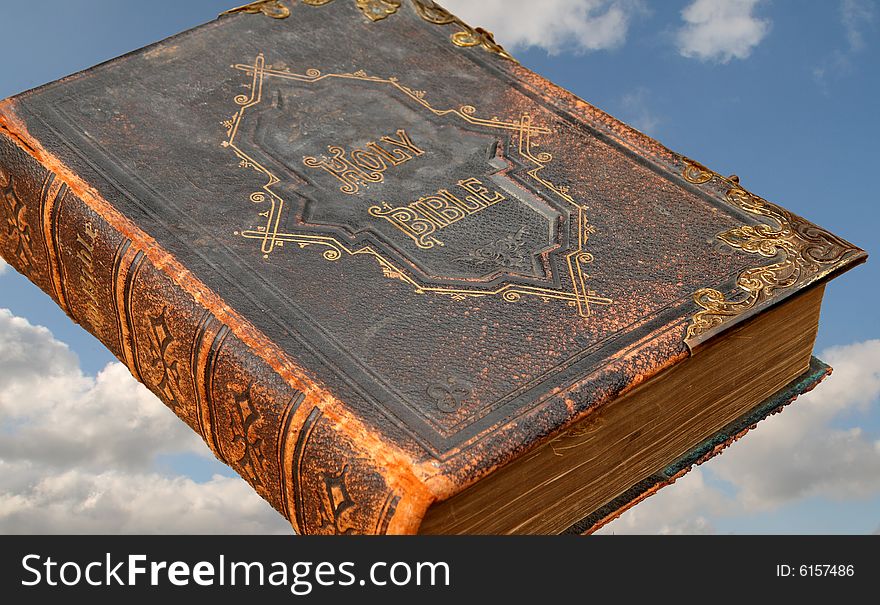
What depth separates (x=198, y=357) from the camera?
152 inches

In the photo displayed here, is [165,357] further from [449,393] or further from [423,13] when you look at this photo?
[423,13]

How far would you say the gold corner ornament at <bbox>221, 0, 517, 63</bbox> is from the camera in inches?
197

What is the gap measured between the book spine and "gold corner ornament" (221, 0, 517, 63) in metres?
1.00

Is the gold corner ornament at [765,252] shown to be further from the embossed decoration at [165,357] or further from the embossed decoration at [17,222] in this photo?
the embossed decoration at [17,222]

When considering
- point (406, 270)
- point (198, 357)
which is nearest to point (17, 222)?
point (198, 357)

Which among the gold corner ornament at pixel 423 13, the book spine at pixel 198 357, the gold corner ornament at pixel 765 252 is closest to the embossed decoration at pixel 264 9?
the gold corner ornament at pixel 423 13

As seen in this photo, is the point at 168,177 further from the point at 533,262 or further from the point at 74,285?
the point at 533,262

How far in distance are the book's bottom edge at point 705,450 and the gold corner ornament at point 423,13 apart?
1.38m

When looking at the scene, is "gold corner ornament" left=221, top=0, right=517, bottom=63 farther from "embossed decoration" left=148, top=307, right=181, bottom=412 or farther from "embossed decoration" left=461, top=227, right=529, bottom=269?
"embossed decoration" left=148, top=307, right=181, bottom=412

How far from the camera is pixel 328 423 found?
11.5ft

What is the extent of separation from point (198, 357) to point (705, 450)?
1386 millimetres

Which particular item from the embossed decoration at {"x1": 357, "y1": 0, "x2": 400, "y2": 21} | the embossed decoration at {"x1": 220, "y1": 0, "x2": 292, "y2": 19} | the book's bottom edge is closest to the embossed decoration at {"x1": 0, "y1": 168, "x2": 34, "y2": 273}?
the embossed decoration at {"x1": 220, "y1": 0, "x2": 292, "y2": 19}

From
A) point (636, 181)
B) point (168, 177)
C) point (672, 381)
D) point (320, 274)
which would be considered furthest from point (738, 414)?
point (168, 177)

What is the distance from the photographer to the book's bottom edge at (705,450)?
3.98 m
